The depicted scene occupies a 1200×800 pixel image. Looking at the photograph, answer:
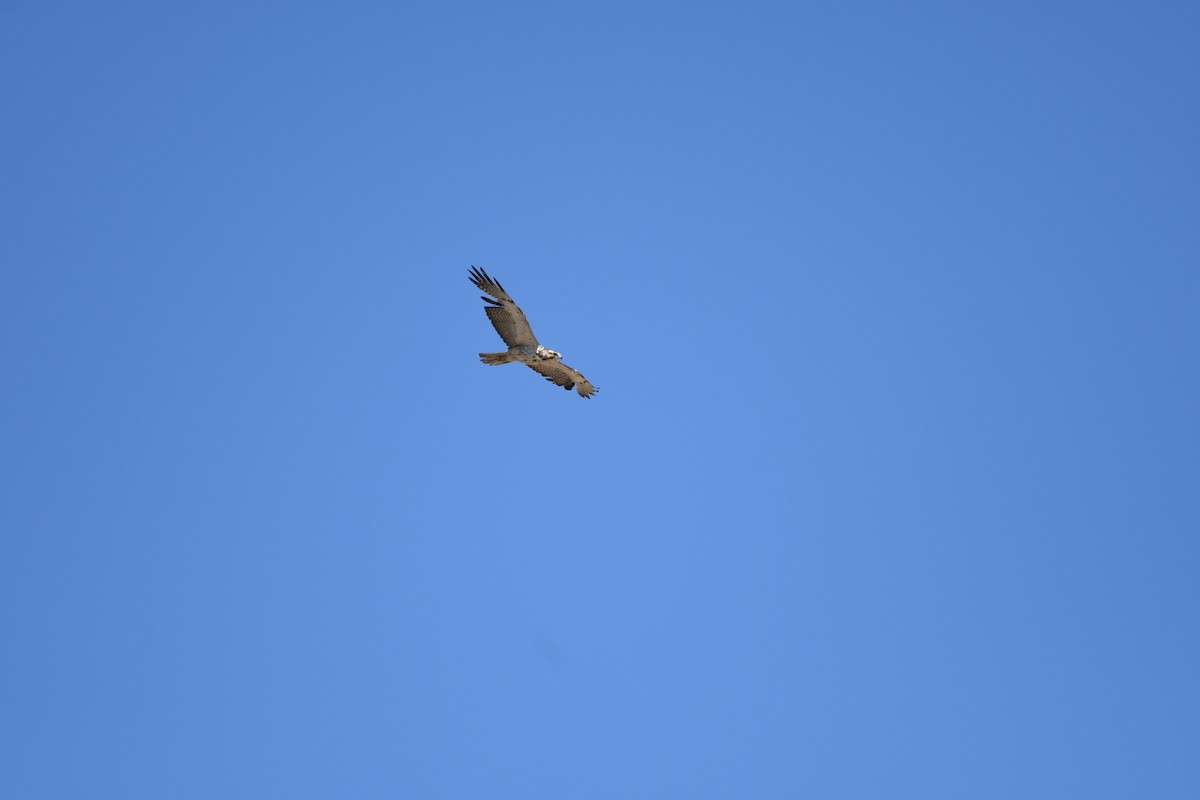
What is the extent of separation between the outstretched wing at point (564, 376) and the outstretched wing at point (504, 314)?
4.14 ft

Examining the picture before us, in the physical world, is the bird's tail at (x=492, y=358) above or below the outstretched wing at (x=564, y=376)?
below

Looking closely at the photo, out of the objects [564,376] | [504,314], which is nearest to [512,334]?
[504,314]

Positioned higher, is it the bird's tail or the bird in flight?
the bird in flight

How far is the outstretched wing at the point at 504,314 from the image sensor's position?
114 ft

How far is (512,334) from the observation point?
117ft

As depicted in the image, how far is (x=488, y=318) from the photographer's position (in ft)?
116

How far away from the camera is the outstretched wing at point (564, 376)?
37.1 meters

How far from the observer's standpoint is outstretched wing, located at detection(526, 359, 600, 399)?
37125 millimetres

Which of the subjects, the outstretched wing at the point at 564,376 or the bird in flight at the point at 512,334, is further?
the outstretched wing at the point at 564,376

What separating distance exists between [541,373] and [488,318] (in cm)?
364

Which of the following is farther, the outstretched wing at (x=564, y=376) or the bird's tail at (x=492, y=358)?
the outstretched wing at (x=564, y=376)

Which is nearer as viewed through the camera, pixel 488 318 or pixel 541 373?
pixel 488 318

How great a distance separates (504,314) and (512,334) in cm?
89

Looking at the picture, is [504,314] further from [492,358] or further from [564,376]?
[564,376]
